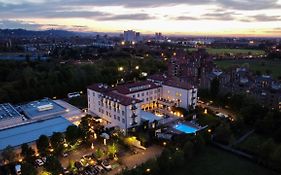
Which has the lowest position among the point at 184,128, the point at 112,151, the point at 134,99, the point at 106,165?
the point at 106,165

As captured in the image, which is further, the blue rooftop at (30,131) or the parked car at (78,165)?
the blue rooftop at (30,131)

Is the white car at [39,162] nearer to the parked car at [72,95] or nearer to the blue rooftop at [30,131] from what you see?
the blue rooftop at [30,131]

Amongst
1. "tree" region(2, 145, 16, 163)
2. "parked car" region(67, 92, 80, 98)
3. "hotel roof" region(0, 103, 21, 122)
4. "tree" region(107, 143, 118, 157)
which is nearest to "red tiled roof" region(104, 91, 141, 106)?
"tree" region(107, 143, 118, 157)

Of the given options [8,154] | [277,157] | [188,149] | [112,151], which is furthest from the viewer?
[112,151]

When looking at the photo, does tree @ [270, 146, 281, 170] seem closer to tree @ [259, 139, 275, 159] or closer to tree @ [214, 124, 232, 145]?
tree @ [259, 139, 275, 159]

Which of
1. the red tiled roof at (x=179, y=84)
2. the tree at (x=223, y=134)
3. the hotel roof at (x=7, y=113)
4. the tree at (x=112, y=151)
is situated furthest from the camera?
the red tiled roof at (x=179, y=84)

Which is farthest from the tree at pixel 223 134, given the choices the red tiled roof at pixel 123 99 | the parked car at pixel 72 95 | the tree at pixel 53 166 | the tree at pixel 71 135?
the parked car at pixel 72 95

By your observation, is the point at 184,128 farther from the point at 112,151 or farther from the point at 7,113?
the point at 7,113

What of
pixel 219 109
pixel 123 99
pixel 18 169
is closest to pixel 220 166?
pixel 123 99
